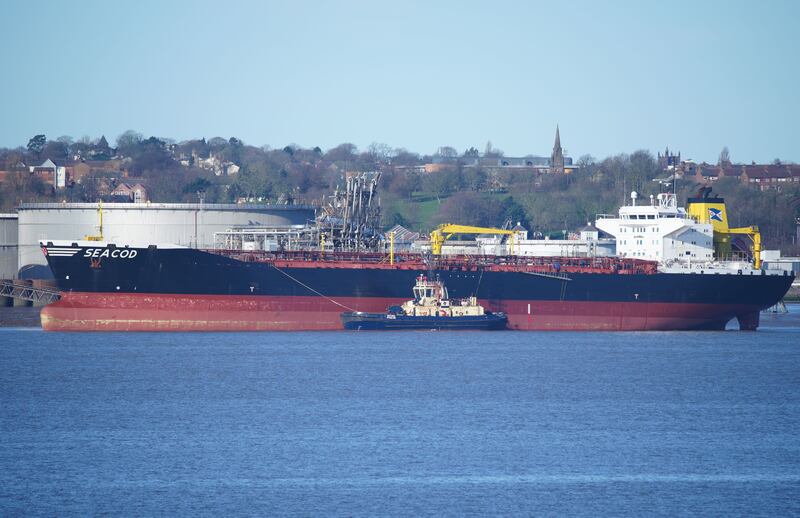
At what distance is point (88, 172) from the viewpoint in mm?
114000

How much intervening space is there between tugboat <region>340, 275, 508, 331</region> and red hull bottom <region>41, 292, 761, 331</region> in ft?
2.68

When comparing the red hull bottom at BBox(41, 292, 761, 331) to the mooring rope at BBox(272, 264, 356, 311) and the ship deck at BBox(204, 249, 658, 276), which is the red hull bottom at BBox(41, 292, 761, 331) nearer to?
the mooring rope at BBox(272, 264, 356, 311)

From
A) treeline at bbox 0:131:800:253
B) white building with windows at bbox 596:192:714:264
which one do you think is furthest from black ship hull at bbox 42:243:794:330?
treeline at bbox 0:131:800:253

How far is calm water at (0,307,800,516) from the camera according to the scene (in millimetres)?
17562

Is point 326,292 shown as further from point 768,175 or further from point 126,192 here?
point 768,175

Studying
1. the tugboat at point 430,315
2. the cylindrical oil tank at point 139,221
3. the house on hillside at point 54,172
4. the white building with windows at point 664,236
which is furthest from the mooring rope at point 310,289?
the house on hillside at point 54,172

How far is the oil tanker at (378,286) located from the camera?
3697 centimetres

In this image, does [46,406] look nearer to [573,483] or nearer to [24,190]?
[573,483]

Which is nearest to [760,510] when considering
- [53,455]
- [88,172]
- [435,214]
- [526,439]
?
[526,439]

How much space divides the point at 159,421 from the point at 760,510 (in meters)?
11.4

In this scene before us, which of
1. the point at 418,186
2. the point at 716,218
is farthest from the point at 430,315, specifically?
the point at 418,186

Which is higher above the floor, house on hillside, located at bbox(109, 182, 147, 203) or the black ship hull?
house on hillside, located at bbox(109, 182, 147, 203)

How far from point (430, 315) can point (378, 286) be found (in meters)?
2.12

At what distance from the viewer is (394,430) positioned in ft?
72.3
